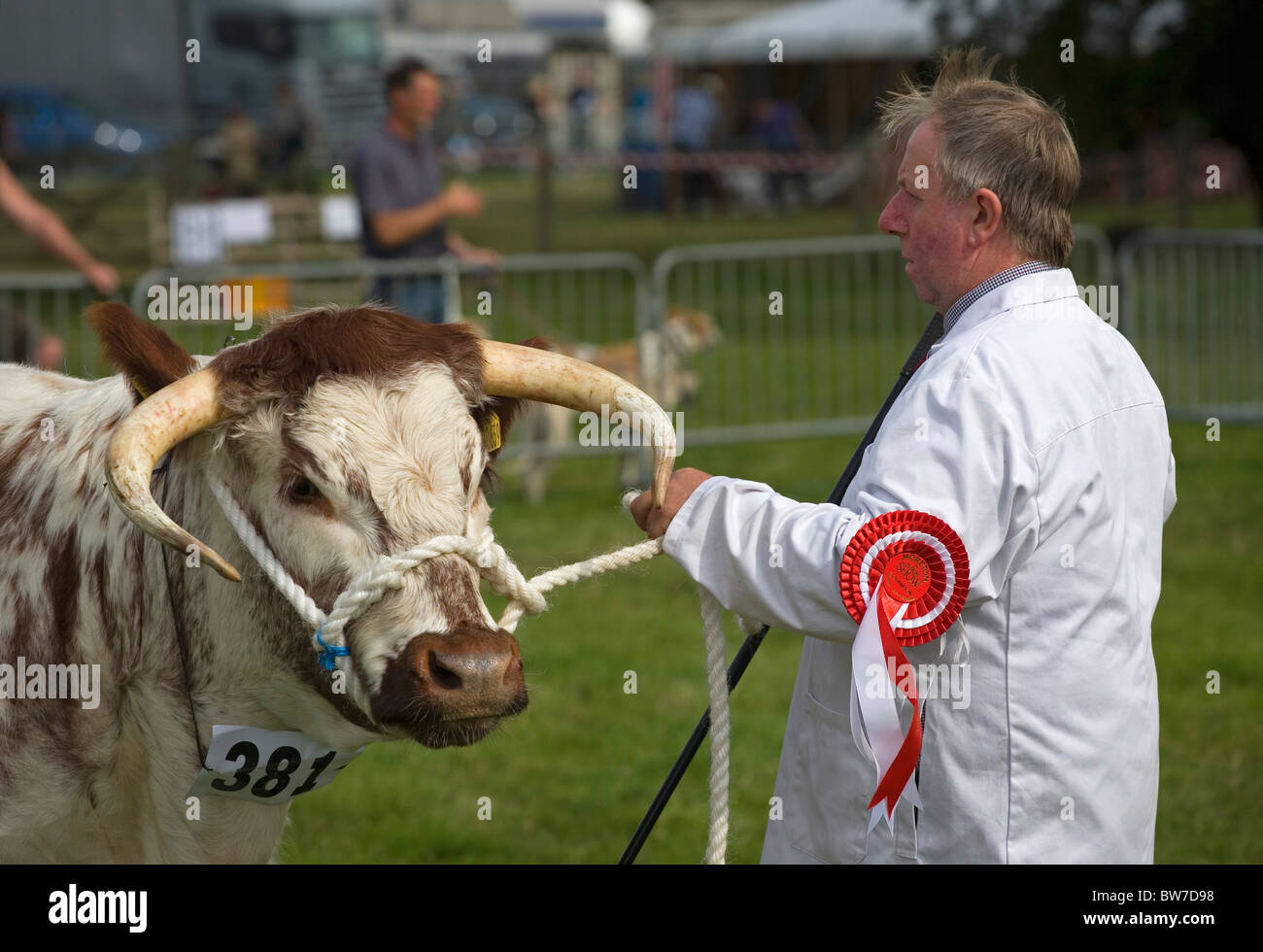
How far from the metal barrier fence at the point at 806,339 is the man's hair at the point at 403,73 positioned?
2.29m

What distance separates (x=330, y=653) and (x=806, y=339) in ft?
33.4

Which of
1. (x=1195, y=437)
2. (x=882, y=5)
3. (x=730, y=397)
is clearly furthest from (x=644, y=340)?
(x=882, y=5)

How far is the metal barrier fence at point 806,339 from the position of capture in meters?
10.9

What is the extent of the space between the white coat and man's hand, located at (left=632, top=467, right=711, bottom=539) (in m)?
0.03

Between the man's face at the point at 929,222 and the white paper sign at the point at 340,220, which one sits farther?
the white paper sign at the point at 340,220

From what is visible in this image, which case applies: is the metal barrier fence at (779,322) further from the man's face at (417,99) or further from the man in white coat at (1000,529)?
the man in white coat at (1000,529)

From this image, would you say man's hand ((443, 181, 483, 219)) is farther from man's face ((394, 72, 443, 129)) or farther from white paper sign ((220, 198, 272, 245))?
white paper sign ((220, 198, 272, 245))

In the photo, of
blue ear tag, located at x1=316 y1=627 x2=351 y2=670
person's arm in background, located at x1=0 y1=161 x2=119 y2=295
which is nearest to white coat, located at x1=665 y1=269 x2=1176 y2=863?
blue ear tag, located at x1=316 y1=627 x2=351 y2=670

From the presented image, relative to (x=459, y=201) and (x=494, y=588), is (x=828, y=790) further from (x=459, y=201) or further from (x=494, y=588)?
(x=459, y=201)

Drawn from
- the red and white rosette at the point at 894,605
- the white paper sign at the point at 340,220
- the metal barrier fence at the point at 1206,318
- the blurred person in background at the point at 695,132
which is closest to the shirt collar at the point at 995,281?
the red and white rosette at the point at 894,605

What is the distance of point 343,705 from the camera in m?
2.76

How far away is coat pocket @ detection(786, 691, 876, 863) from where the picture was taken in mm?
2775

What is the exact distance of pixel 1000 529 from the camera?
2.53 m
